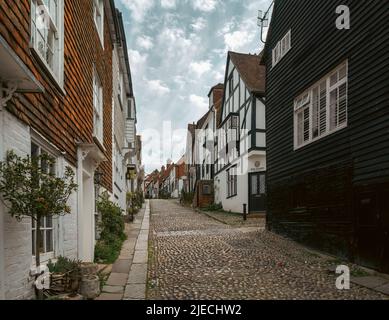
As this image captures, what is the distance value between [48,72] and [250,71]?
17920 millimetres

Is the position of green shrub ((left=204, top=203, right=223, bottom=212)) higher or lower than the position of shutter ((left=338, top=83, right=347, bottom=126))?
lower

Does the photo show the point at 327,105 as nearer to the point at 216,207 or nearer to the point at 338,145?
the point at 338,145

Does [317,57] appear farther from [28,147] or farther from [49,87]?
[28,147]

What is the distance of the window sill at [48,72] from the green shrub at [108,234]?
3.98 m

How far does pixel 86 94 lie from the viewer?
8.59 meters

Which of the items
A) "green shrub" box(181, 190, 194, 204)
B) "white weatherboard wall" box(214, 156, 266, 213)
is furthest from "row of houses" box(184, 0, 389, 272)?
"green shrub" box(181, 190, 194, 204)

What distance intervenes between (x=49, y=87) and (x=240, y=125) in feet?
56.0

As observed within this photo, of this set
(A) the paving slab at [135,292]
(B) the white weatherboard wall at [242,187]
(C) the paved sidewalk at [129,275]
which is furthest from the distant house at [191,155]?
(A) the paving slab at [135,292]

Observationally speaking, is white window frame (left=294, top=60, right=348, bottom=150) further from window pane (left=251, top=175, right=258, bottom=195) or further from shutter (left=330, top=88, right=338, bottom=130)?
window pane (left=251, top=175, right=258, bottom=195)

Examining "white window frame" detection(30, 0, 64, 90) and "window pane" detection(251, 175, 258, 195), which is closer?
"white window frame" detection(30, 0, 64, 90)

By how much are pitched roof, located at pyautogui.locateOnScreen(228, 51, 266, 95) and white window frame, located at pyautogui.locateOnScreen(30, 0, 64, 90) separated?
47.5 ft

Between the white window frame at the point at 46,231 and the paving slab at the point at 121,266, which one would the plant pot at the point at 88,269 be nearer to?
the white window frame at the point at 46,231

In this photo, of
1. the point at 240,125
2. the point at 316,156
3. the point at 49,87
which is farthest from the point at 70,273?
the point at 240,125

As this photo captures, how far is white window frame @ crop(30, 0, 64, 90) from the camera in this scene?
5.32 metres
